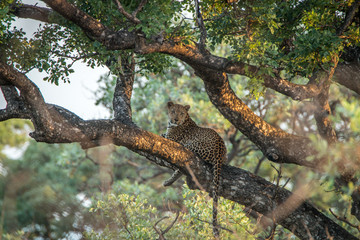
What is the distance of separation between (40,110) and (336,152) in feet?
9.24

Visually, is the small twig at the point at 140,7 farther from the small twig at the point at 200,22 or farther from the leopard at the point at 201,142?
the leopard at the point at 201,142

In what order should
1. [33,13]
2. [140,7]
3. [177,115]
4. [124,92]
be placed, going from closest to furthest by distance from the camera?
[140,7]
[124,92]
[33,13]
[177,115]

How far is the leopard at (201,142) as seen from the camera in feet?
18.0

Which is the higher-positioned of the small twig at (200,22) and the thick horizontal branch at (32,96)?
the small twig at (200,22)

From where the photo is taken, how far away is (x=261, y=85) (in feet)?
18.3

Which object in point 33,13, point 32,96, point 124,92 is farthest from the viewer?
point 33,13

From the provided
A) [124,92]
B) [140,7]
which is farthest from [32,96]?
[124,92]

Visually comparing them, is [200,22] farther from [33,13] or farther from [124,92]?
[33,13]

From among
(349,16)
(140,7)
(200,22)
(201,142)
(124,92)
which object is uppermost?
(349,16)

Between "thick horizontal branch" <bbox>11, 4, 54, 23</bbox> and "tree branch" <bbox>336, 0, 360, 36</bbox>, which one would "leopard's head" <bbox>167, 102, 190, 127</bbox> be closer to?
"thick horizontal branch" <bbox>11, 4, 54, 23</bbox>

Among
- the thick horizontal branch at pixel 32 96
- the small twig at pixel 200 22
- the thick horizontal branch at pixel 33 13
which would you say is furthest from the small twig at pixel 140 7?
the thick horizontal branch at pixel 33 13

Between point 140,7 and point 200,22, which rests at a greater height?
point 200,22

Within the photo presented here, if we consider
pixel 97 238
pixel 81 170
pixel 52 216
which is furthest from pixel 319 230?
pixel 81 170

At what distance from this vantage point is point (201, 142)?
629 centimetres
